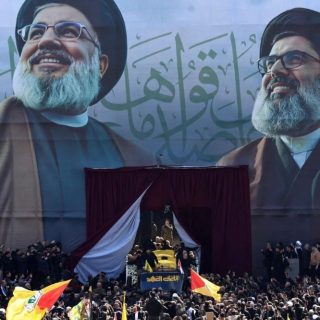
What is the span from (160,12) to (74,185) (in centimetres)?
642

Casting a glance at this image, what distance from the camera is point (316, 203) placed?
1037 inches

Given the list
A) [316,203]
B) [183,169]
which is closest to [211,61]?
[183,169]

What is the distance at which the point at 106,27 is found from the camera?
27156 millimetres

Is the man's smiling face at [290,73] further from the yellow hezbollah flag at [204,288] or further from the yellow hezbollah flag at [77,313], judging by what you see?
the yellow hezbollah flag at [77,313]

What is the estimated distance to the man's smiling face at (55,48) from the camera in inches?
1059

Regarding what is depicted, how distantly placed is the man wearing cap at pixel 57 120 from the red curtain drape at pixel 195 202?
516 millimetres

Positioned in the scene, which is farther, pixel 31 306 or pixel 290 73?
pixel 290 73

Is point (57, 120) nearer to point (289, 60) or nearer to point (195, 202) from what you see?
point (195, 202)

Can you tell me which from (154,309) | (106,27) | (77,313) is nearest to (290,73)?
(106,27)

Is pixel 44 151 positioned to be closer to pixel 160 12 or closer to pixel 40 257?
pixel 40 257

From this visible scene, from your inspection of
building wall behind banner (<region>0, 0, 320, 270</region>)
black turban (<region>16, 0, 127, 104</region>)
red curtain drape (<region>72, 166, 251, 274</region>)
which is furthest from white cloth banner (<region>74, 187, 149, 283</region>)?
black turban (<region>16, 0, 127, 104</region>)

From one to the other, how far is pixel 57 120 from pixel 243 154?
618cm

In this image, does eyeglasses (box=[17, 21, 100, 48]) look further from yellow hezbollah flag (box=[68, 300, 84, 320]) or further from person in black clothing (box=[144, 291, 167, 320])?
yellow hezbollah flag (box=[68, 300, 84, 320])

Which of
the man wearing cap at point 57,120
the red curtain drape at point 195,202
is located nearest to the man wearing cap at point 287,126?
the red curtain drape at point 195,202
